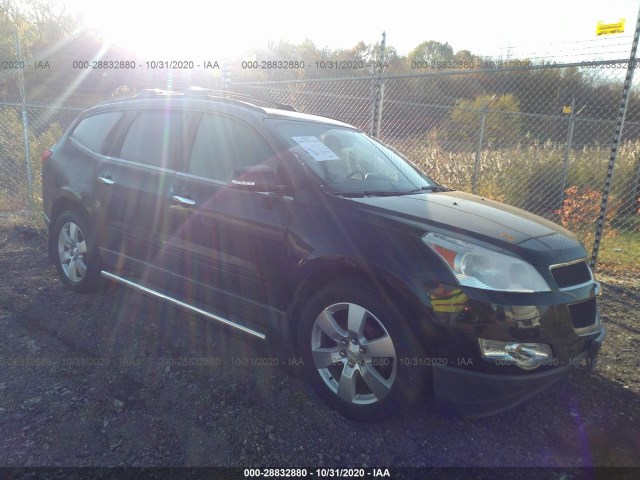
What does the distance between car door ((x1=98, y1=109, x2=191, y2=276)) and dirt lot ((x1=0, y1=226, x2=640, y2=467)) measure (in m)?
0.65

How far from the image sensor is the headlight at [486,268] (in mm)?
2416

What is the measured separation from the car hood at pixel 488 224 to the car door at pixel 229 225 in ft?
2.18

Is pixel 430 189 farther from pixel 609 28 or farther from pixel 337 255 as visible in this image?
pixel 609 28

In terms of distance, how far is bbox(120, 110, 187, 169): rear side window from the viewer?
12.3ft

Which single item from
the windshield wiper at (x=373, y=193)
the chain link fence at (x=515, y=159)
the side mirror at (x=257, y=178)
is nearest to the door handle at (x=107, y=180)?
the side mirror at (x=257, y=178)

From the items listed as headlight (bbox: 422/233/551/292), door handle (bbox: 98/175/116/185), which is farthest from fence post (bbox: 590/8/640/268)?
door handle (bbox: 98/175/116/185)

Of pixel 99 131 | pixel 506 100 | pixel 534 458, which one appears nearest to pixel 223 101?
pixel 99 131

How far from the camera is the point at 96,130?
4.57 m

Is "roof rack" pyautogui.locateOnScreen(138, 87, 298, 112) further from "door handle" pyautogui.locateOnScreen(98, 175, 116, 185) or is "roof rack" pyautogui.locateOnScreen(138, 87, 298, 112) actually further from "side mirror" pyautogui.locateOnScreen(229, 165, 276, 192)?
"side mirror" pyautogui.locateOnScreen(229, 165, 276, 192)

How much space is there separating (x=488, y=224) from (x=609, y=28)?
11.4ft

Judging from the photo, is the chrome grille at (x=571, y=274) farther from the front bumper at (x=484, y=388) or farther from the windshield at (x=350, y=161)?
the windshield at (x=350, y=161)

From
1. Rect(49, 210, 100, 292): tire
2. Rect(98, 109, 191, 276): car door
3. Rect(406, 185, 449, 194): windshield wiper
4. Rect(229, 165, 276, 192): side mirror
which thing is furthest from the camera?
Rect(49, 210, 100, 292): tire

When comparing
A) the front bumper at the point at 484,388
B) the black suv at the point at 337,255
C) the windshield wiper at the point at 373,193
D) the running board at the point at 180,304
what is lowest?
the running board at the point at 180,304

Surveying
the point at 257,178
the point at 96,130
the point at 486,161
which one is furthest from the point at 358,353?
the point at 486,161
